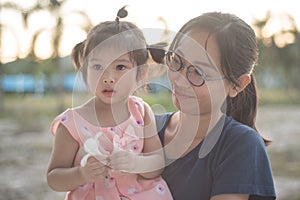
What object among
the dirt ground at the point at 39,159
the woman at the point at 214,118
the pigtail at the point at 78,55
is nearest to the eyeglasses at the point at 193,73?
the woman at the point at 214,118

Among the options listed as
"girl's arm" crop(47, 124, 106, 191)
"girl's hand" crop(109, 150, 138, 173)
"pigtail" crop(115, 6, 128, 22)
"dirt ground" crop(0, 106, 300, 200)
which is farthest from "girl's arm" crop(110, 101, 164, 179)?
"dirt ground" crop(0, 106, 300, 200)

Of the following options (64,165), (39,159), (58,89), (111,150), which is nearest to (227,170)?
(111,150)

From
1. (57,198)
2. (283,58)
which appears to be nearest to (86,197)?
(57,198)

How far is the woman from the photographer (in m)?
1.10

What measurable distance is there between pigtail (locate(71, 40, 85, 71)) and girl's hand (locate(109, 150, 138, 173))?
0.28 meters

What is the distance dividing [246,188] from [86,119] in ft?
1.27

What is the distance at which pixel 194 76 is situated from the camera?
1.14 m

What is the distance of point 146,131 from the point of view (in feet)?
4.07

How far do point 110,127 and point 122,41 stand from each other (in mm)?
195

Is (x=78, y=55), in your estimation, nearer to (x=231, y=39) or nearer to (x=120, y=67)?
(x=120, y=67)

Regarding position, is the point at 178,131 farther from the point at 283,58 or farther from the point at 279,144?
the point at 283,58

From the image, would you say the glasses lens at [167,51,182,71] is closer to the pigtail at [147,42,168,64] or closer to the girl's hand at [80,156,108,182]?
the pigtail at [147,42,168,64]

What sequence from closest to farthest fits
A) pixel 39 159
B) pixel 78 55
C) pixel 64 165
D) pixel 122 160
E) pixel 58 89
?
pixel 122 160
pixel 64 165
pixel 78 55
pixel 39 159
pixel 58 89

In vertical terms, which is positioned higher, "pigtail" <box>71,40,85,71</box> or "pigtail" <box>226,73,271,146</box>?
"pigtail" <box>71,40,85,71</box>
